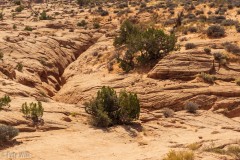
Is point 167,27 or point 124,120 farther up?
point 167,27

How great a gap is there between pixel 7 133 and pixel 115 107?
22.5 feet

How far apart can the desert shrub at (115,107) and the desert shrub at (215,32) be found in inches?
566

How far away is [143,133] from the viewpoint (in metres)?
17.5

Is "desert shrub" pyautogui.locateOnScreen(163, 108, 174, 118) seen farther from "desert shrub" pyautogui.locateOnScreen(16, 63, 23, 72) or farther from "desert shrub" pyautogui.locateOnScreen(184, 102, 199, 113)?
"desert shrub" pyautogui.locateOnScreen(16, 63, 23, 72)

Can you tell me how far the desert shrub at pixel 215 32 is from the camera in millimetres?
29750

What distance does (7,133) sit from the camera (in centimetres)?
1366

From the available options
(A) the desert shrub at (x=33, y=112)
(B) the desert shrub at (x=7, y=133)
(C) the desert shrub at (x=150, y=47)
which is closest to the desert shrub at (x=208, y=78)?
(C) the desert shrub at (x=150, y=47)

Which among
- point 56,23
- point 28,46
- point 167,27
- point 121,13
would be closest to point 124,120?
point 28,46

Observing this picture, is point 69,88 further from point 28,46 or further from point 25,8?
point 25,8

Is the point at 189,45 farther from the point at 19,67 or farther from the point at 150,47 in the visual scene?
the point at 19,67

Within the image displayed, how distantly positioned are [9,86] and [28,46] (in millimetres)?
11463

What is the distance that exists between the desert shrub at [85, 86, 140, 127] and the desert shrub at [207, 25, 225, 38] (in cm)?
1439

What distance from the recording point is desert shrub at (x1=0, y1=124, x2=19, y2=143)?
13534 mm

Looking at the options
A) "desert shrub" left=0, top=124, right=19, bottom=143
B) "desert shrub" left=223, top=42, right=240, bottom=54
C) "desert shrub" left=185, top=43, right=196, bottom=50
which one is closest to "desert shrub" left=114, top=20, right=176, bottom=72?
"desert shrub" left=185, top=43, right=196, bottom=50
